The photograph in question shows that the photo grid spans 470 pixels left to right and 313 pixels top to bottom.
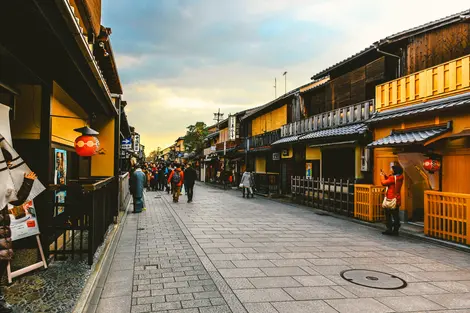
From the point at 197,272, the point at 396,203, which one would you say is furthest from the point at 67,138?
the point at 396,203

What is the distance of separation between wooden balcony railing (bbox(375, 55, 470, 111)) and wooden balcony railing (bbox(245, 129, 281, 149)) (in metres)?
10.8

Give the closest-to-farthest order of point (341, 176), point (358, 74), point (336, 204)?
point (336, 204)
point (358, 74)
point (341, 176)

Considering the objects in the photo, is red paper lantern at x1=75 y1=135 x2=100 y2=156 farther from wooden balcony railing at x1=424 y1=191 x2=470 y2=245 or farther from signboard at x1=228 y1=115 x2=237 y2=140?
signboard at x1=228 y1=115 x2=237 y2=140

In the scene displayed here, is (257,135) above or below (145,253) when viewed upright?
above


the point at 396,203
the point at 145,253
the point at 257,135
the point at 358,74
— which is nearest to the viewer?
the point at 145,253

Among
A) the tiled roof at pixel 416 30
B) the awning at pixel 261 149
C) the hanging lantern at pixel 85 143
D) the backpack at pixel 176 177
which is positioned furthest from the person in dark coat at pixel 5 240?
the awning at pixel 261 149

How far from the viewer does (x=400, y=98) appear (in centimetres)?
1259

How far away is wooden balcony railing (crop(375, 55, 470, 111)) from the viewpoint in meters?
10.1

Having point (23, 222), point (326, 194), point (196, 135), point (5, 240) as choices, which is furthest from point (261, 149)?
point (196, 135)

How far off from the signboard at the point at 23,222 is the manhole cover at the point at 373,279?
5244mm

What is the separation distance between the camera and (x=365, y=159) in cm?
1453

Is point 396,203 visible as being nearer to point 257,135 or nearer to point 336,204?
point 336,204

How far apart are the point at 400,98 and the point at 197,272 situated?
10553 millimetres

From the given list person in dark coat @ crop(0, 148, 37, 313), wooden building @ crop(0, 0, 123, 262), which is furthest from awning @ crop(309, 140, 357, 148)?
person in dark coat @ crop(0, 148, 37, 313)
